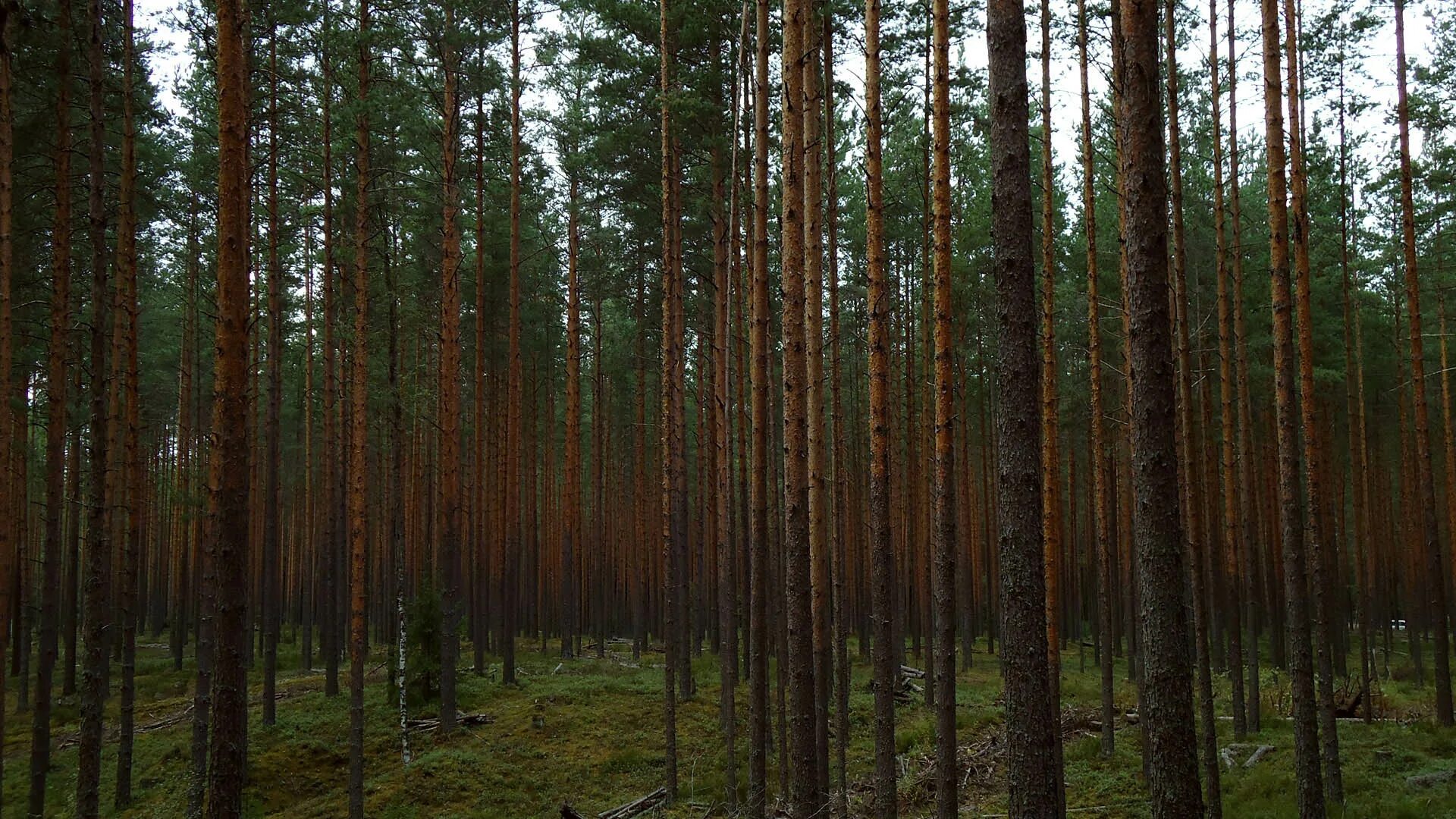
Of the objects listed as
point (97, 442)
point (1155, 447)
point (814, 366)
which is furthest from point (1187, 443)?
point (97, 442)

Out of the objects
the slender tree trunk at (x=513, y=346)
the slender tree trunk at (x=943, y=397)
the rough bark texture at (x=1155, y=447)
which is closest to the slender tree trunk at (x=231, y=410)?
the slender tree trunk at (x=943, y=397)

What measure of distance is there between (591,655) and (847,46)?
821 inches

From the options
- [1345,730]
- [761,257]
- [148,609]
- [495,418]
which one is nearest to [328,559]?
[495,418]

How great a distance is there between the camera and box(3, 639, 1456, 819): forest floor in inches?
477

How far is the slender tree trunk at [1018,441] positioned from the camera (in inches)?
227

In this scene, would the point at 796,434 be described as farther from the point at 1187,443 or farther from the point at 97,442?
the point at 97,442

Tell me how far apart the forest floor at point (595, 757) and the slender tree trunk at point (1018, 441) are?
22.3ft

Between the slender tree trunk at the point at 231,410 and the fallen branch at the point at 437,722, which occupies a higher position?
the slender tree trunk at the point at 231,410

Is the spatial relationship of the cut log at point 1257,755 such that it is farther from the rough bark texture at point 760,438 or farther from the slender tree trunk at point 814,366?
the rough bark texture at point 760,438

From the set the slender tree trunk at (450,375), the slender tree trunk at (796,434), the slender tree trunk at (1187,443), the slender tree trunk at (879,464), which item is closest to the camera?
the slender tree trunk at (879,464)

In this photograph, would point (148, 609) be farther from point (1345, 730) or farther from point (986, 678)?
point (1345, 730)

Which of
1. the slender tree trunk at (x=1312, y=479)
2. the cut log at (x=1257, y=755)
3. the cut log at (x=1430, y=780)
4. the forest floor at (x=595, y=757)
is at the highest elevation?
the slender tree trunk at (x=1312, y=479)

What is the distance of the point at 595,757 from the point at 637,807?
2730mm

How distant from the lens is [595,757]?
1514cm
